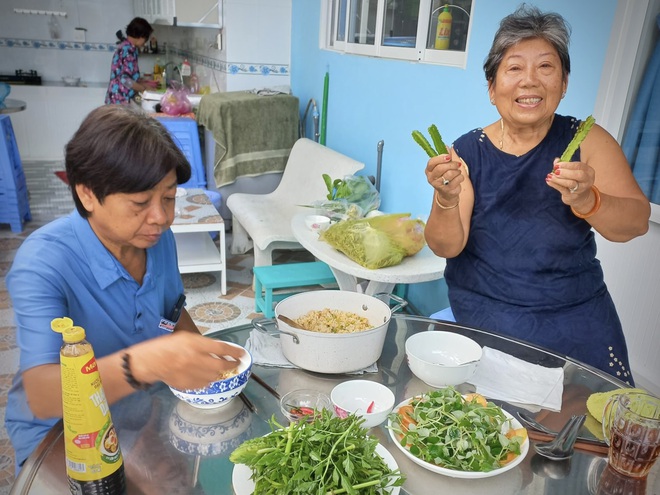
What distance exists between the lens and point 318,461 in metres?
0.84

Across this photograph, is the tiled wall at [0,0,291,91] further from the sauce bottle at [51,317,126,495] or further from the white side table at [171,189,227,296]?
the sauce bottle at [51,317,126,495]

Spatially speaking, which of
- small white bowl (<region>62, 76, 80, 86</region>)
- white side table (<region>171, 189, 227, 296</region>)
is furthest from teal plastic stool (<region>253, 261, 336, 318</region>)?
small white bowl (<region>62, 76, 80, 86</region>)

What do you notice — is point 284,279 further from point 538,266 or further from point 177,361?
point 177,361

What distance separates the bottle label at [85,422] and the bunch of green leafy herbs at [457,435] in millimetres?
513

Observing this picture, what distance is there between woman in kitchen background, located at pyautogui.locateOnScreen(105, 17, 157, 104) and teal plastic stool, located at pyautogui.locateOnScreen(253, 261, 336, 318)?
3545mm

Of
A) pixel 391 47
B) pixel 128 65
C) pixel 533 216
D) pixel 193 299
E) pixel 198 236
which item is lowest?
pixel 193 299

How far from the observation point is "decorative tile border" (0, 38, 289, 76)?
16.9 feet

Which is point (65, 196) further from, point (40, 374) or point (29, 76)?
point (40, 374)

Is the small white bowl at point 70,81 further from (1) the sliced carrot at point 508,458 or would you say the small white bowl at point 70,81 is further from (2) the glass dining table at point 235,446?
(1) the sliced carrot at point 508,458

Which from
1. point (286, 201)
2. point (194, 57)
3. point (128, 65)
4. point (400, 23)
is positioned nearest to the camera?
point (400, 23)

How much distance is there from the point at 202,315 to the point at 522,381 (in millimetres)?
2518

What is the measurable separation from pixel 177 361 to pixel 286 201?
3.26 m

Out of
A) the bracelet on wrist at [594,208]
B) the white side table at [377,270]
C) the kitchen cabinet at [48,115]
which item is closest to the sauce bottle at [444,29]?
the white side table at [377,270]

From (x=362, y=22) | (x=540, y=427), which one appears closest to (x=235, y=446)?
(x=540, y=427)
